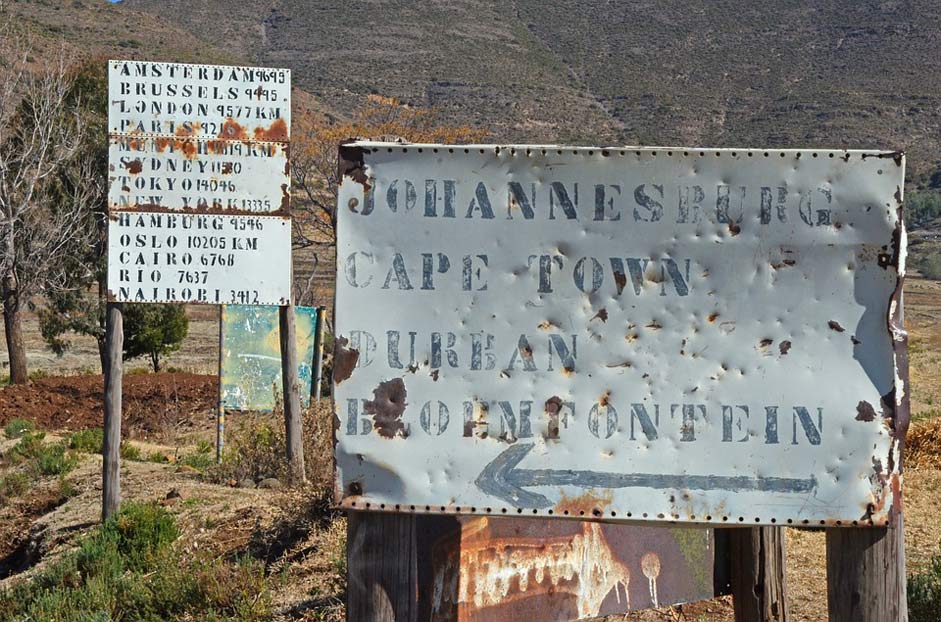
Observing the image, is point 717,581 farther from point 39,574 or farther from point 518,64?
point 518,64

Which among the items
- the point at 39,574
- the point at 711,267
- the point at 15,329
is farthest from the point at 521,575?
the point at 15,329

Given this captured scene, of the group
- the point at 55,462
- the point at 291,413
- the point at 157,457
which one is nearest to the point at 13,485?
the point at 55,462

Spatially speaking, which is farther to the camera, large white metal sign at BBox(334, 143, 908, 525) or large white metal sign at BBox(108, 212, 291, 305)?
large white metal sign at BBox(108, 212, 291, 305)

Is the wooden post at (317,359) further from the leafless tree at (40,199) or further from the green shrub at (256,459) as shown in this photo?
the leafless tree at (40,199)

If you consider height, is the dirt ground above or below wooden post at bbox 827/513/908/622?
below

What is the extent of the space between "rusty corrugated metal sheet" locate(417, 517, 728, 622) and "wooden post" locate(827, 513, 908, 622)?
2.11 feet

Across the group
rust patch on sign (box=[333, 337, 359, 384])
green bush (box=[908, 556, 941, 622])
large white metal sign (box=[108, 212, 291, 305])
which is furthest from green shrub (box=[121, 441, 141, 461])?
rust patch on sign (box=[333, 337, 359, 384])

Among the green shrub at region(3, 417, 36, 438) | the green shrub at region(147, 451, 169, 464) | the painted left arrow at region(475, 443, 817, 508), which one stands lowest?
the green shrub at region(147, 451, 169, 464)

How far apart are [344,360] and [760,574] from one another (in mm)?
1765

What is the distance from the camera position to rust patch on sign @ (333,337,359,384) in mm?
2598

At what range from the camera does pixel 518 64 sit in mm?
60719

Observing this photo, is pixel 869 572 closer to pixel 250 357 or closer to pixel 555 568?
pixel 555 568

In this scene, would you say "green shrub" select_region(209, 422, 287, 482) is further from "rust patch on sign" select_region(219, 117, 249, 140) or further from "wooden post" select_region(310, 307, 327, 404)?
"wooden post" select_region(310, 307, 327, 404)

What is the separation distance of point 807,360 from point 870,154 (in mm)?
474
